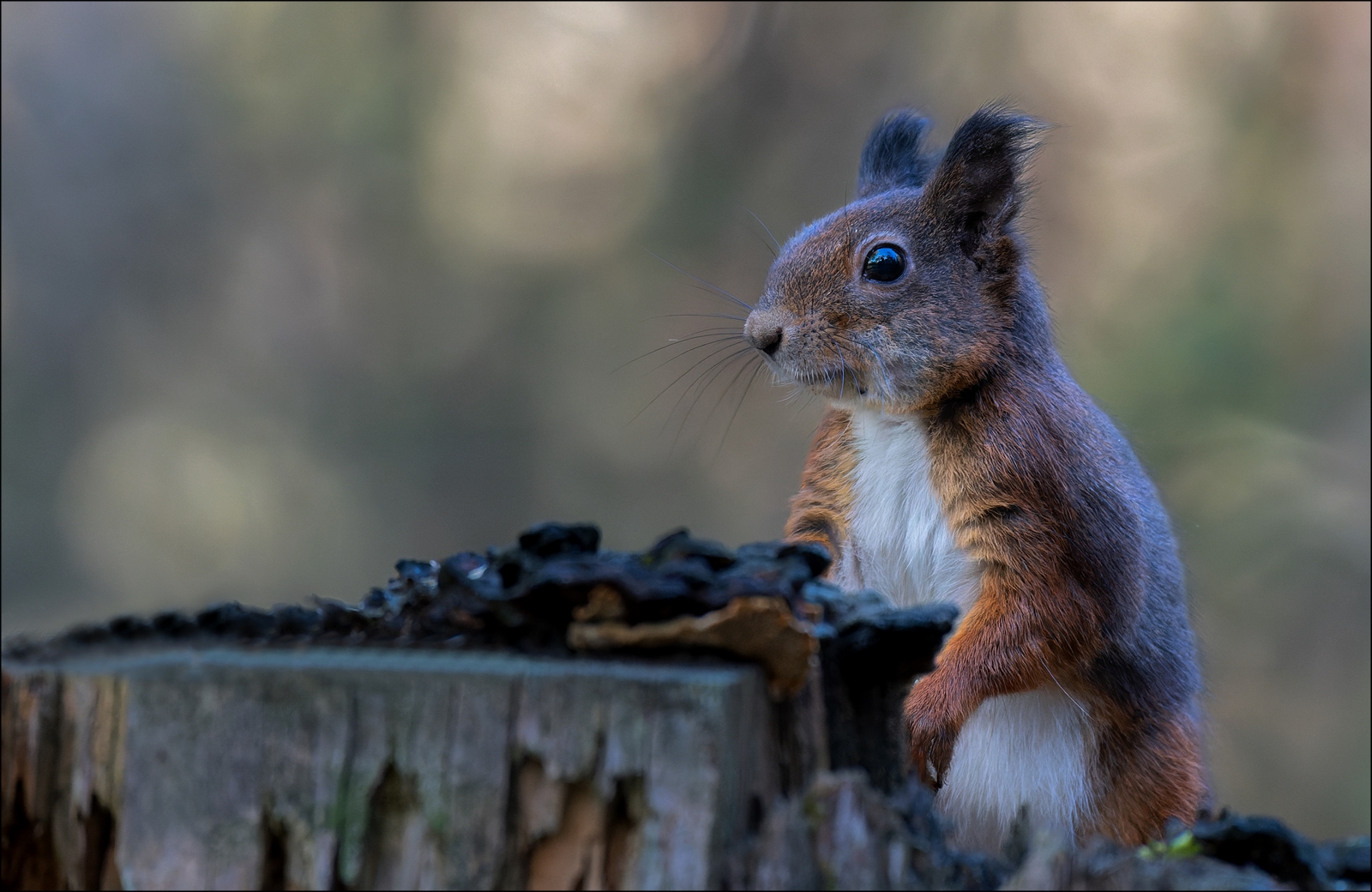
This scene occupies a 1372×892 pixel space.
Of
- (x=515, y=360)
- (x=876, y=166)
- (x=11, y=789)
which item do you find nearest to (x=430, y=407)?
(x=515, y=360)

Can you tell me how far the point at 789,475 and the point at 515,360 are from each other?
3.86 feet

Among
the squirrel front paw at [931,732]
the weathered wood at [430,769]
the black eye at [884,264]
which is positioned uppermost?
the black eye at [884,264]

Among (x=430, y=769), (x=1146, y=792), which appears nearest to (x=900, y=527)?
(x=1146, y=792)

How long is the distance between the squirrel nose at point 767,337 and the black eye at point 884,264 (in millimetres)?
152

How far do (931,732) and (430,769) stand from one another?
0.89m

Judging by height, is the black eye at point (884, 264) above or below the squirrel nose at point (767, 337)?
above

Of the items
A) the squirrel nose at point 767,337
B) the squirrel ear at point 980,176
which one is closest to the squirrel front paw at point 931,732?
the squirrel nose at point 767,337

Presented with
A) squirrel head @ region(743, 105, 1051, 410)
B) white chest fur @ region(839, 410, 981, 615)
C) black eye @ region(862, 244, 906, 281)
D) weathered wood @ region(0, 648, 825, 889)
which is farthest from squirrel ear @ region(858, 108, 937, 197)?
weathered wood @ region(0, 648, 825, 889)

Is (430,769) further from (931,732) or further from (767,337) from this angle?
(767,337)

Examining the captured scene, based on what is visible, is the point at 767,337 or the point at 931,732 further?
the point at 767,337

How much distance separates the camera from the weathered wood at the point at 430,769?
85 cm

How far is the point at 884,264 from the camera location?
1755mm

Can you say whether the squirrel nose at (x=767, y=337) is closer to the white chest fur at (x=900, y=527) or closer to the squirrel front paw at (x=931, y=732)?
the white chest fur at (x=900, y=527)

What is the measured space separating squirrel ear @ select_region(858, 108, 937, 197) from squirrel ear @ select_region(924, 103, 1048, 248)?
0.27 m
